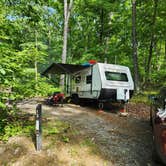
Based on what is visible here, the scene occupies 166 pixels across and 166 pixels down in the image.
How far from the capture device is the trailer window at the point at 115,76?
39.8ft

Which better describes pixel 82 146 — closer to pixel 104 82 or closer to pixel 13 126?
pixel 13 126

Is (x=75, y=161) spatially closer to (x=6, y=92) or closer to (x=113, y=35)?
(x=6, y=92)

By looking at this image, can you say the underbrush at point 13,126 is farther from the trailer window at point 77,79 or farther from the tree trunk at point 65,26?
the tree trunk at point 65,26

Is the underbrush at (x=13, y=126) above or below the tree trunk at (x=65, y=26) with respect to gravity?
below

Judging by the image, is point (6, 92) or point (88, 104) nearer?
point (6, 92)

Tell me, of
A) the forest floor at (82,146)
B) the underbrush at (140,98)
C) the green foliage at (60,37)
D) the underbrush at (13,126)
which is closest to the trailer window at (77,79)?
the green foliage at (60,37)

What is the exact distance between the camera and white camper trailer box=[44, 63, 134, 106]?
1173 cm

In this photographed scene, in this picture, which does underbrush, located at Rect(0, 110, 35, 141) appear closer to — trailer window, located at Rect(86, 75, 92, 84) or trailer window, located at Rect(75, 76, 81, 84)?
trailer window, located at Rect(86, 75, 92, 84)

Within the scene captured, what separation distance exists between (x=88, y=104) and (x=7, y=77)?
9.43 m

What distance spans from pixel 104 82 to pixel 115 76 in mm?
1040

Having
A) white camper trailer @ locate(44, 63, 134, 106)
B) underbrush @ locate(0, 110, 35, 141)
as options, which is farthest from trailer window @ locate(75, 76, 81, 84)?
underbrush @ locate(0, 110, 35, 141)

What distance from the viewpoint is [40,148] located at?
5750 mm

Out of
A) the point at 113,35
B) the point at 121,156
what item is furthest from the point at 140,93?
the point at 121,156

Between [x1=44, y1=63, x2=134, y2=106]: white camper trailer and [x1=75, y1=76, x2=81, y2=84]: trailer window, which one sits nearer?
[x1=44, y1=63, x2=134, y2=106]: white camper trailer
